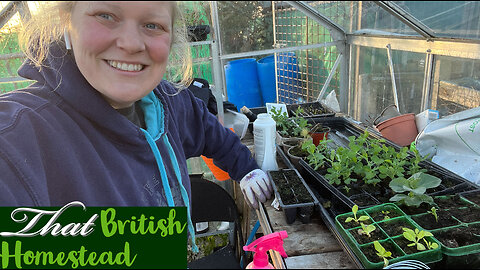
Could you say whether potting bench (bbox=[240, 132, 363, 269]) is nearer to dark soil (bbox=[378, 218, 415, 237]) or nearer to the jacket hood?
dark soil (bbox=[378, 218, 415, 237])

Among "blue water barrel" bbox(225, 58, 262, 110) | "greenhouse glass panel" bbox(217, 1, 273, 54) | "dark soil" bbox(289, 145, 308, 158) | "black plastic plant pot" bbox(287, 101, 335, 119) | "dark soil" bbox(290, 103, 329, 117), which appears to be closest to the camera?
"dark soil" bbox(289, 145, 308, 158)

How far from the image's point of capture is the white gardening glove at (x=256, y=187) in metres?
1.34

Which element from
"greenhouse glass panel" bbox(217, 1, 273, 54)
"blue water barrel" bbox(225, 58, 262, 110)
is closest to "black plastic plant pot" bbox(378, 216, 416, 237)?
"greenhouse glass panel" bbox(217, 1, 273, 54)

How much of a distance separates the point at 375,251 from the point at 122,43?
0.83 m

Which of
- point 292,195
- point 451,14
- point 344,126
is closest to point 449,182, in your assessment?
point 292,195

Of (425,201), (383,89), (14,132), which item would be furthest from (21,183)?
(383,89)

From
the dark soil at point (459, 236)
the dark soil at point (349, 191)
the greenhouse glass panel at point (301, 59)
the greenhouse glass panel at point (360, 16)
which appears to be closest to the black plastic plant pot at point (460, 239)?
the dark soil at point (459, 236)

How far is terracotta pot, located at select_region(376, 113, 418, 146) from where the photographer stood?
5.98ft

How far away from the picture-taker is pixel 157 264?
0.37 meters

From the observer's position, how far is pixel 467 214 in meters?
1.01

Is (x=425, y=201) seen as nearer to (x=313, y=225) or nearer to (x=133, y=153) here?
(x=313, y=225)

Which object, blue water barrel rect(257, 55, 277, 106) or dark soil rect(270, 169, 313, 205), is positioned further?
blue water barrel rect(257, 55, 277, 106)

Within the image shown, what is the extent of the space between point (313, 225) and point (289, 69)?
3243mm

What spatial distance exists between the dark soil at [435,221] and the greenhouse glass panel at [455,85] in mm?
1324
